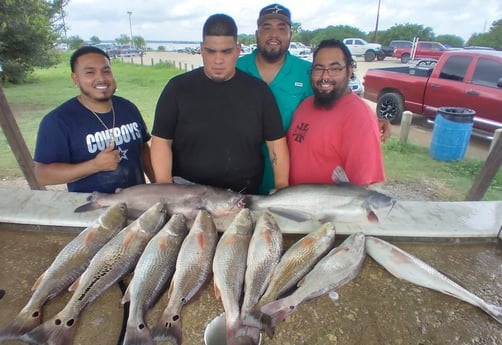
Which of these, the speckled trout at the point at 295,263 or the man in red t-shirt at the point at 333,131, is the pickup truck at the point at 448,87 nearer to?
the man in red t-shirt at the point at 333,131

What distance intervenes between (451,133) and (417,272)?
6090mm

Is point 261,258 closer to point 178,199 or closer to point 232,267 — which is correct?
point 232,267

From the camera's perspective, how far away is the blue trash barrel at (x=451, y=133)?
21.8ft

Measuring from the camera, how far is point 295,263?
1.78 m

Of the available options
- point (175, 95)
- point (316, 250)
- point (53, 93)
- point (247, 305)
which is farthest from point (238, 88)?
point (53, 93)

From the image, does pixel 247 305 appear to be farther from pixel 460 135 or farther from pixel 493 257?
pixel 460 135

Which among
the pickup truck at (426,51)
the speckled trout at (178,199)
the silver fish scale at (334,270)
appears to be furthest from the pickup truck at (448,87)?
the pickup truck at (426,51)

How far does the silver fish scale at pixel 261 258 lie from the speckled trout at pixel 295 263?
0.03 metres

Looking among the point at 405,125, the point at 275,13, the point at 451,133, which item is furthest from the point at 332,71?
the point at 405,125

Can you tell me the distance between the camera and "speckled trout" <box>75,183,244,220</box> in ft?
7.13

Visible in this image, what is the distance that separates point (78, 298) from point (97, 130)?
152cm

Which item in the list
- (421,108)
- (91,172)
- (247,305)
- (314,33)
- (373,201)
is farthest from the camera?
(314,33)

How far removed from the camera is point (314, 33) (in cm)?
4441

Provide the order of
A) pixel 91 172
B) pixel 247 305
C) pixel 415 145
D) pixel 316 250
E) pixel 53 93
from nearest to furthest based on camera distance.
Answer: pixel 247 305 < pixel 316 250 < pixel 91 172 < pixel 415 145 < pixel 53 93
